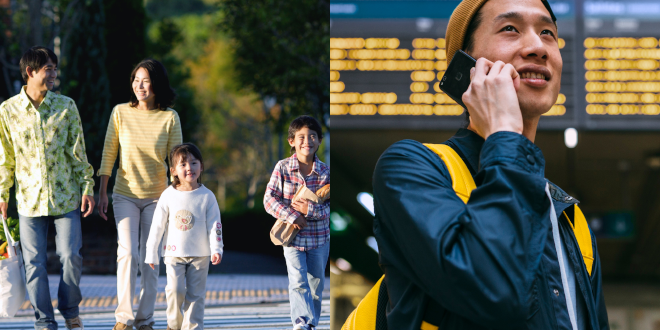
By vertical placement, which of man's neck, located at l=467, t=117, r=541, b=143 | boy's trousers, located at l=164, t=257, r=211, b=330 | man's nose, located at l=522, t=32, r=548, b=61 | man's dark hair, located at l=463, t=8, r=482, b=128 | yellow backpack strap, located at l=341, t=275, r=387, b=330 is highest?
man's dark hair, located at l=463, t=8, r=482, b=128

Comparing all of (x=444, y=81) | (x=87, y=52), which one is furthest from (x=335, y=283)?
(x=444, y=81)

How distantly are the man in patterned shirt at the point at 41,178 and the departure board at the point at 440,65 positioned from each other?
2860mm

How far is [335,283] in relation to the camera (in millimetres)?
6402

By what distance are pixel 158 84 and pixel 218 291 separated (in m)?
1.81

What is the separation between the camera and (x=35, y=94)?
3596 millimetres

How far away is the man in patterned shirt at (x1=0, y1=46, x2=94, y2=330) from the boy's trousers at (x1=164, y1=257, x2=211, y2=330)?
0.57m

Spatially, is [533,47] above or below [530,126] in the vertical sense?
above

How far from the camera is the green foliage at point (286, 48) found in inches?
211

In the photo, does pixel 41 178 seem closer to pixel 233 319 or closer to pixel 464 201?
pixel 233 319

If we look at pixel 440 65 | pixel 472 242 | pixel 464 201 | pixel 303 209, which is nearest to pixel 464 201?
pixel 464 201

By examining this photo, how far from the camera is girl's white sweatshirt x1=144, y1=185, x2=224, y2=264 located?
3471mm

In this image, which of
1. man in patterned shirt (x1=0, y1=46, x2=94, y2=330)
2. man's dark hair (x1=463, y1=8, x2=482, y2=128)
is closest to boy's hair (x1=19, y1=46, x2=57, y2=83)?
man in patterned shirt (x1=0, y1=46, x2=94, y2=330)

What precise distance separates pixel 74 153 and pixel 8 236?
59 cm

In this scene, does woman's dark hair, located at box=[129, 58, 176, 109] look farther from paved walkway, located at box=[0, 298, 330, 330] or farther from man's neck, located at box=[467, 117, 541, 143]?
man's neck, located at box=[467, 117, 541, 143]
